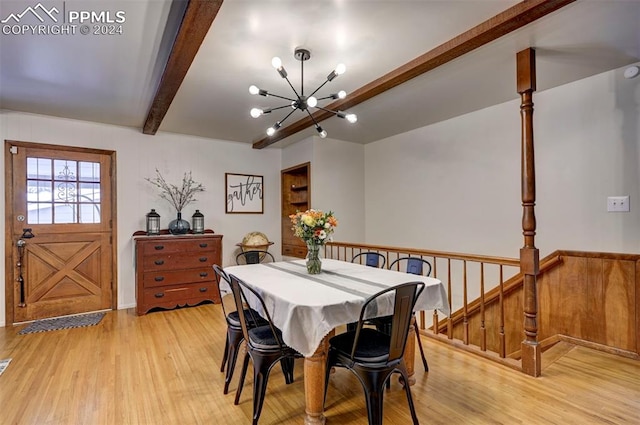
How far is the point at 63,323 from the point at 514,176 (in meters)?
5.32

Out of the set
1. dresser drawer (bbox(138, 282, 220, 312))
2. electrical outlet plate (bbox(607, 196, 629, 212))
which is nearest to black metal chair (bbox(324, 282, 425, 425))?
electrical outlet plate (bbox(607, 196, 629, 212))

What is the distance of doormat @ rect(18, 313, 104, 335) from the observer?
3.49 meters

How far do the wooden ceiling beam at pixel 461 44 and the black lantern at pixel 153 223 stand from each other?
2788mm

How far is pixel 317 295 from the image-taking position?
1.90m

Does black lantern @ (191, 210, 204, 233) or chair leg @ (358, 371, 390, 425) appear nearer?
chair leg @ (358, 371, 390, 425)

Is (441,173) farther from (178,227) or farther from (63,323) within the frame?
(63,323)

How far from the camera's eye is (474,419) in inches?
75.2

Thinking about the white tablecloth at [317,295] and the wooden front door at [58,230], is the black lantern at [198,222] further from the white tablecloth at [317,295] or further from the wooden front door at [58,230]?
the white tablecloth at [317,295]

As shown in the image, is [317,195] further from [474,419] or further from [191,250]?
[474,419]

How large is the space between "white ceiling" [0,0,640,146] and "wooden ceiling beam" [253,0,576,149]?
0.05 meters

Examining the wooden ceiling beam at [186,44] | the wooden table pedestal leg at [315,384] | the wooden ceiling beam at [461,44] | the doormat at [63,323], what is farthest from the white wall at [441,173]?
the wooden table pedestal leg at [315,384]

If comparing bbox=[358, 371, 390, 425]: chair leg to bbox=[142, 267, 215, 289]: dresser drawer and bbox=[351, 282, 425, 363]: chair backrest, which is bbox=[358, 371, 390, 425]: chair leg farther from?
bbox=[142, 267, 215, 289]: dresser drawer

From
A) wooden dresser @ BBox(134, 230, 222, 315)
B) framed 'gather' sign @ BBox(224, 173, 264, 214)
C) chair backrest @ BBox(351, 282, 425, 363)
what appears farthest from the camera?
framed 'gather' sign @ BBox(224, 173, 264, 214)

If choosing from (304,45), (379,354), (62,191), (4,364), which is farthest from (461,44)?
(62,191)
